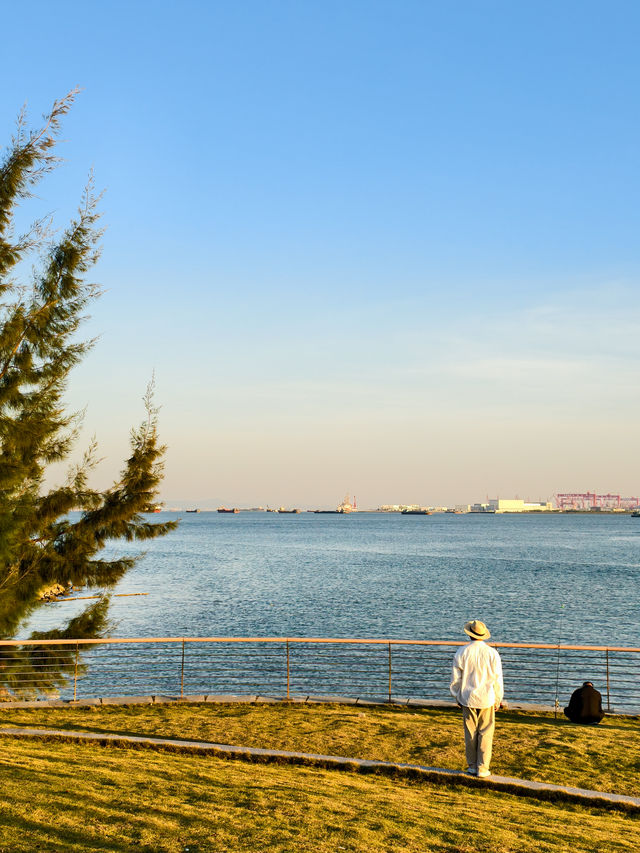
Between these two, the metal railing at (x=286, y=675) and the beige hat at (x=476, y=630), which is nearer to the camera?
the beige hat at (x=476, y=630)

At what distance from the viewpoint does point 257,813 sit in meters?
6.52

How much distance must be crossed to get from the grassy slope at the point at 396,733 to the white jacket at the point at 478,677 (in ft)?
3.59

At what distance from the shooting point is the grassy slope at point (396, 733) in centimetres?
923

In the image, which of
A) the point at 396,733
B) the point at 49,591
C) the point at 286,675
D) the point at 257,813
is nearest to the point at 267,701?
the point at 396,733

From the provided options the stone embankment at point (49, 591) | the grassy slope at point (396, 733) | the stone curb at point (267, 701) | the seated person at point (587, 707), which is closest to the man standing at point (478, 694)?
the grassy slope at point (396, 733)

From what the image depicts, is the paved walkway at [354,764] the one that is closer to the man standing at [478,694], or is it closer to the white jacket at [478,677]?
the man standing at [478,694]

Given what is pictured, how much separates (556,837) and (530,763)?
305 cm

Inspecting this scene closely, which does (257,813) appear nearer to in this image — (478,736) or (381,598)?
(478,736)

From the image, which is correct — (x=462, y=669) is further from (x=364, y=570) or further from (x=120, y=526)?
(x=364, y=570)

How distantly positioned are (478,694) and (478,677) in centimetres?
18

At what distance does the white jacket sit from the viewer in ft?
28.1

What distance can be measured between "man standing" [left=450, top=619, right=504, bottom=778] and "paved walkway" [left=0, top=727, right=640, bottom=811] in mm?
260

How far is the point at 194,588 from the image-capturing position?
194ft

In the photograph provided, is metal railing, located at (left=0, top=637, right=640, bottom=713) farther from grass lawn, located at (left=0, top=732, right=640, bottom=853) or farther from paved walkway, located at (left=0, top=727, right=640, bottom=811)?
grass lawn, located at (left=0, top=732, right=640, bottom=853)
